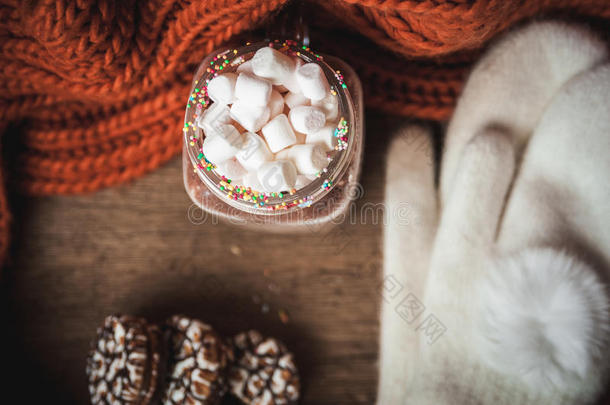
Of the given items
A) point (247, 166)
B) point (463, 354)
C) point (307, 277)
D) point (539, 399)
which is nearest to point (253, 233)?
point (307, 277)

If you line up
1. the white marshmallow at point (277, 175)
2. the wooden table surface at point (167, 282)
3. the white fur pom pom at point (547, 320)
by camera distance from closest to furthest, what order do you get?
the white marshmallow at point (277, 175) < the white fur pom pom at point (547, 320) < the wooden table surface at point (167, 282)

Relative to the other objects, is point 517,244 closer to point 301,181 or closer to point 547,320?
point 547,320

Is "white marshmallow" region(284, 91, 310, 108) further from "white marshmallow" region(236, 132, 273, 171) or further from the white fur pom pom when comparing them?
the white fur pom pom

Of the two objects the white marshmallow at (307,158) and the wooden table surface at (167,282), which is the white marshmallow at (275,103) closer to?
the white marshmallow at (307,158)

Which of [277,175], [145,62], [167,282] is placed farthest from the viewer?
[167,282]

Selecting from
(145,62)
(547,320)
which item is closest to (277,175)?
(145,62)

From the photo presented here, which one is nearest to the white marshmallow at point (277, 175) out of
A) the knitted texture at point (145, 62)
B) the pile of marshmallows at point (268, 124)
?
the pile of marshmallows at point (268, 124)

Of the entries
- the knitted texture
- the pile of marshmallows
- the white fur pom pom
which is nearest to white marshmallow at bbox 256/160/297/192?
the pile of marshmallows
